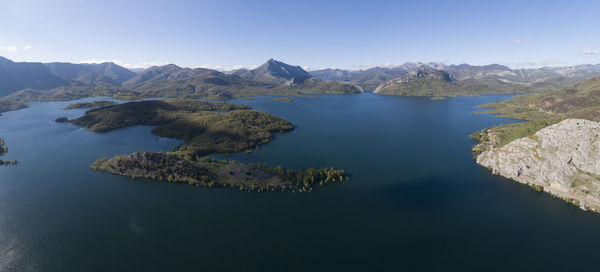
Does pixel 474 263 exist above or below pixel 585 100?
below

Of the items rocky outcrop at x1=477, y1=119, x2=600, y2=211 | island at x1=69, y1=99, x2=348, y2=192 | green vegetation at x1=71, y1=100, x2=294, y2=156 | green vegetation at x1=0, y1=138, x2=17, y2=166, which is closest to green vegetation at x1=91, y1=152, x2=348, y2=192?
island at x1=69, y1=99, x2=348, y2=192

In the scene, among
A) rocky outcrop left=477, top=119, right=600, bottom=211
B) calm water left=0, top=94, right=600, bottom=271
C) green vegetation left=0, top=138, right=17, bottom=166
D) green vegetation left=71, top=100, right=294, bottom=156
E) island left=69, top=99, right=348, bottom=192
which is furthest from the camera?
green vegetation left=71, top=100, right=294, bottom=156

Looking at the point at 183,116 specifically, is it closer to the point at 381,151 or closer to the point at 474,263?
the point at 381,151

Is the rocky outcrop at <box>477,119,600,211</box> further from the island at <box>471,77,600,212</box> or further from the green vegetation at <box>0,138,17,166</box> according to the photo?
the green vegetation at <box>0,138,17,166</box>

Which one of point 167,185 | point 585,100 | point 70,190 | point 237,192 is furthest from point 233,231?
point 585,100

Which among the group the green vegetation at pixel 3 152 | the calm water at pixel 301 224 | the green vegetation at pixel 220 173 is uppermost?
the green vegetation at pixel 3 152

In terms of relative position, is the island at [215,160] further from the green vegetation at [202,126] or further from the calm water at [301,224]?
the calm water at [301,224]

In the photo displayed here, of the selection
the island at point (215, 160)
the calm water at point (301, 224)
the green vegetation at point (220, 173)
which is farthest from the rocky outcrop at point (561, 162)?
the island at point (215, 160)
